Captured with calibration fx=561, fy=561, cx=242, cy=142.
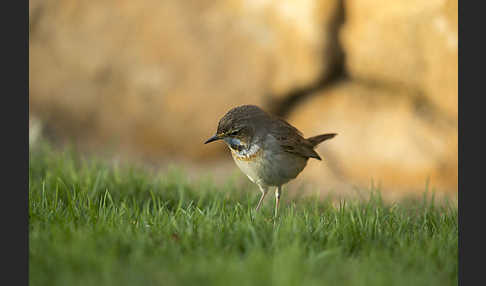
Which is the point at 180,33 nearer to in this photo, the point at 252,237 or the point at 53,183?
the point at 53,183

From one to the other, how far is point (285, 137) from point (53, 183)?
92.5 inches

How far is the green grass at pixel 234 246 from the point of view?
3186 mm

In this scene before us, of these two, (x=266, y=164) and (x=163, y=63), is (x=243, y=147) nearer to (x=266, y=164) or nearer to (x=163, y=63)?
(x=266, y=164)

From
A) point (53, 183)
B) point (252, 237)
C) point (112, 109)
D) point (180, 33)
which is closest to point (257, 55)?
point (180, 33)

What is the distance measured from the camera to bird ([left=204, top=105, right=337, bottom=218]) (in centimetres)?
499

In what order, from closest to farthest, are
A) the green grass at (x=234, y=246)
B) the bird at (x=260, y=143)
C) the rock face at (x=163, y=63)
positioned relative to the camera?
1. the green grass at (x=234, y=246)
2. the bird at (x=260, y=143)
3. the rock face at (x=163, y=63)

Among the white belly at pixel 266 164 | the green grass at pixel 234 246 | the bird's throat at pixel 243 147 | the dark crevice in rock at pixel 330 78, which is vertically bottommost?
the green grass at pixel 234 246

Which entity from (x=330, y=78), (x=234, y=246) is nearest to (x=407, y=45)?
(x=330, y=78)

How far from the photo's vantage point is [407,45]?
8148 mm

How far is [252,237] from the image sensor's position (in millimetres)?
3973

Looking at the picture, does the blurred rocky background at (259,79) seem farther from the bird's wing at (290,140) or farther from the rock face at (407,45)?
the bird's wing at (290,140)

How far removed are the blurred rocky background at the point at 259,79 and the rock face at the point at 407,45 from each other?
2cm

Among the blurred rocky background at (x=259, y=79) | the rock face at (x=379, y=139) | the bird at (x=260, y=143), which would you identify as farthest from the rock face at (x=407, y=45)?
the bird at (x=260, y=143)

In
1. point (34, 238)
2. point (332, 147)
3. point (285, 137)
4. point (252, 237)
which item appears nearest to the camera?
point (34, 238)
